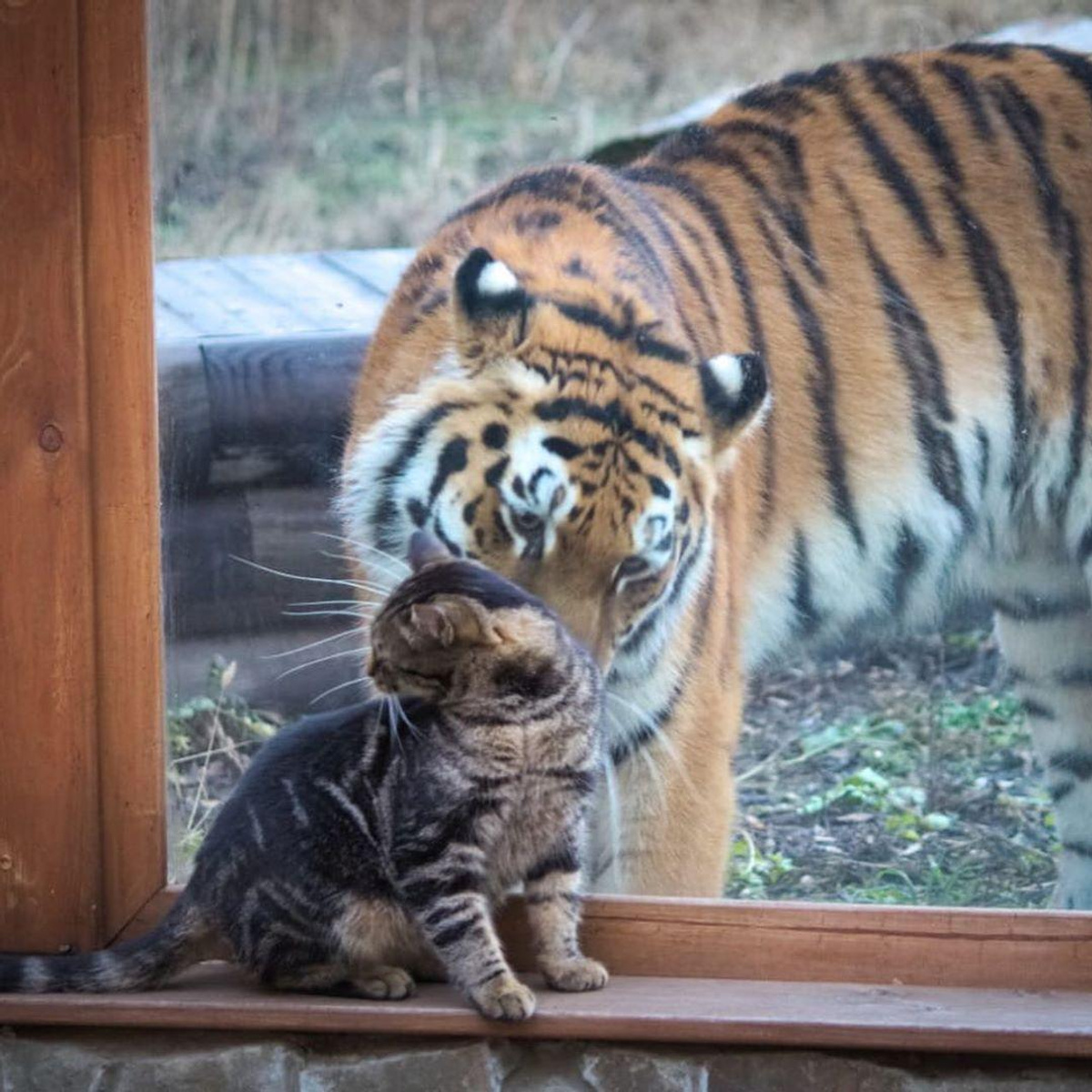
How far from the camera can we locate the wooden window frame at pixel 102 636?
3016mm

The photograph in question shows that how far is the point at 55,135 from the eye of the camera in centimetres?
304

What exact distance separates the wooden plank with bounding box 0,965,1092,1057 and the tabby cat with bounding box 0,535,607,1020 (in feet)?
0.15

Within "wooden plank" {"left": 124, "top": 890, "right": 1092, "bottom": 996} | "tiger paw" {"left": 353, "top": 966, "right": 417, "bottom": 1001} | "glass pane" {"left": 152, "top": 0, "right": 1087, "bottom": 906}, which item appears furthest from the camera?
"glass pane" {"left": 152, "top": 0, "right": 1087, "bottom": 906}

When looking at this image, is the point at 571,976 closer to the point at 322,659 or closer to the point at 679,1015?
the point at 679,1015

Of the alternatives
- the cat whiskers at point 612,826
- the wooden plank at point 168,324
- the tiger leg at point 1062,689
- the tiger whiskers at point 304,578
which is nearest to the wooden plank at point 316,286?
the wooden plank at point 168,324

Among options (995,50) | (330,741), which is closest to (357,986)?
(330,741)

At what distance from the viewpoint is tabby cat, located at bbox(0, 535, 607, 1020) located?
109 inches

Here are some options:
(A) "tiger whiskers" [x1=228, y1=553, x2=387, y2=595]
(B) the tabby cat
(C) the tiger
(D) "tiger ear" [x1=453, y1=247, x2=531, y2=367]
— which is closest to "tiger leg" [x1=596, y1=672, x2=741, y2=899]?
(C) the tiger

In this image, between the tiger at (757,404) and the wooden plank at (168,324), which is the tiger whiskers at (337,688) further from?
the wooden plank at (168,324)

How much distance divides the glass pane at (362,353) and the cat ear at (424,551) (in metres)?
0.25

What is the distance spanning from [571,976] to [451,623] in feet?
1.80

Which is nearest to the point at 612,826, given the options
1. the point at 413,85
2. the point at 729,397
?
the point at 729,397

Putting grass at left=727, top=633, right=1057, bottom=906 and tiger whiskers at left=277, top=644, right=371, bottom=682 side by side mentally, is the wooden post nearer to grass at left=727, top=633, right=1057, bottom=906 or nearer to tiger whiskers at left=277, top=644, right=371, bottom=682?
tiger whiskers at left=277, top=644, right=371, bottom=682

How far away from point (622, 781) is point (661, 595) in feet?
1.01
